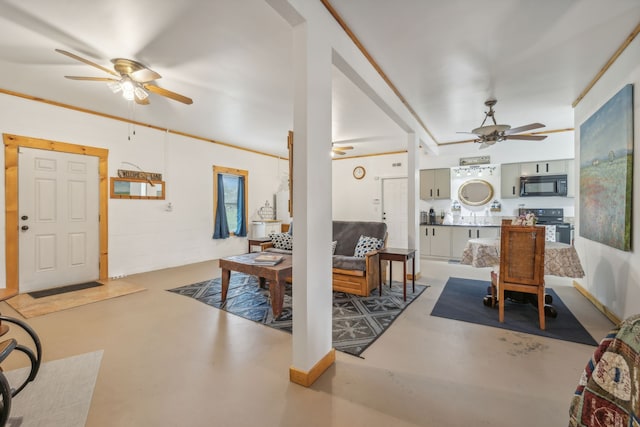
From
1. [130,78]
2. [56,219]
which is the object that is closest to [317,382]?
[130,78]

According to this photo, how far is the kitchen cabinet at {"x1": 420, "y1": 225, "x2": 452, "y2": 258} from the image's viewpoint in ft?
20.0

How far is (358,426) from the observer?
149cm

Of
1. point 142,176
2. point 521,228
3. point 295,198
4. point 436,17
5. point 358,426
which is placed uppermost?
point 436,17

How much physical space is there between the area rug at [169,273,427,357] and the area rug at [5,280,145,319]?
710mm

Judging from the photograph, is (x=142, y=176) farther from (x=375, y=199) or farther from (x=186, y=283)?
(x=375, y=199)

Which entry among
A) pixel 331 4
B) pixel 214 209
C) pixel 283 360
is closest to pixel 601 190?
pixel 331 4

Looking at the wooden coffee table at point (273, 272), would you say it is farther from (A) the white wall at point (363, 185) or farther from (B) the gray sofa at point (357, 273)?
(A) the white wall at point (363, 185)

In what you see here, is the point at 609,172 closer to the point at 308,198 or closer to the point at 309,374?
the point at 308,198

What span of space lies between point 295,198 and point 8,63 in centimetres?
354

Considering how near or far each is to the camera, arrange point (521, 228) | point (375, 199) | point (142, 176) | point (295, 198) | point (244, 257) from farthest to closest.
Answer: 1. point (375, 199)
2. point (142, 176)
3. point (244, 257)
4. point (521, 228)
5. point (295, 198)

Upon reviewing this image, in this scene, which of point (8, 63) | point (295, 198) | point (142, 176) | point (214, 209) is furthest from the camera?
point (214, 209)

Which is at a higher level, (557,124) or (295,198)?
(557,124)

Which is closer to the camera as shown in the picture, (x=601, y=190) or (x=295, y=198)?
(x=295, y=198)

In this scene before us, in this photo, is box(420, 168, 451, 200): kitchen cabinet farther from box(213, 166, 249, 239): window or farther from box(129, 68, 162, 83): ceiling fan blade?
box(129, 68, 162, 83): ceiling fan blade
